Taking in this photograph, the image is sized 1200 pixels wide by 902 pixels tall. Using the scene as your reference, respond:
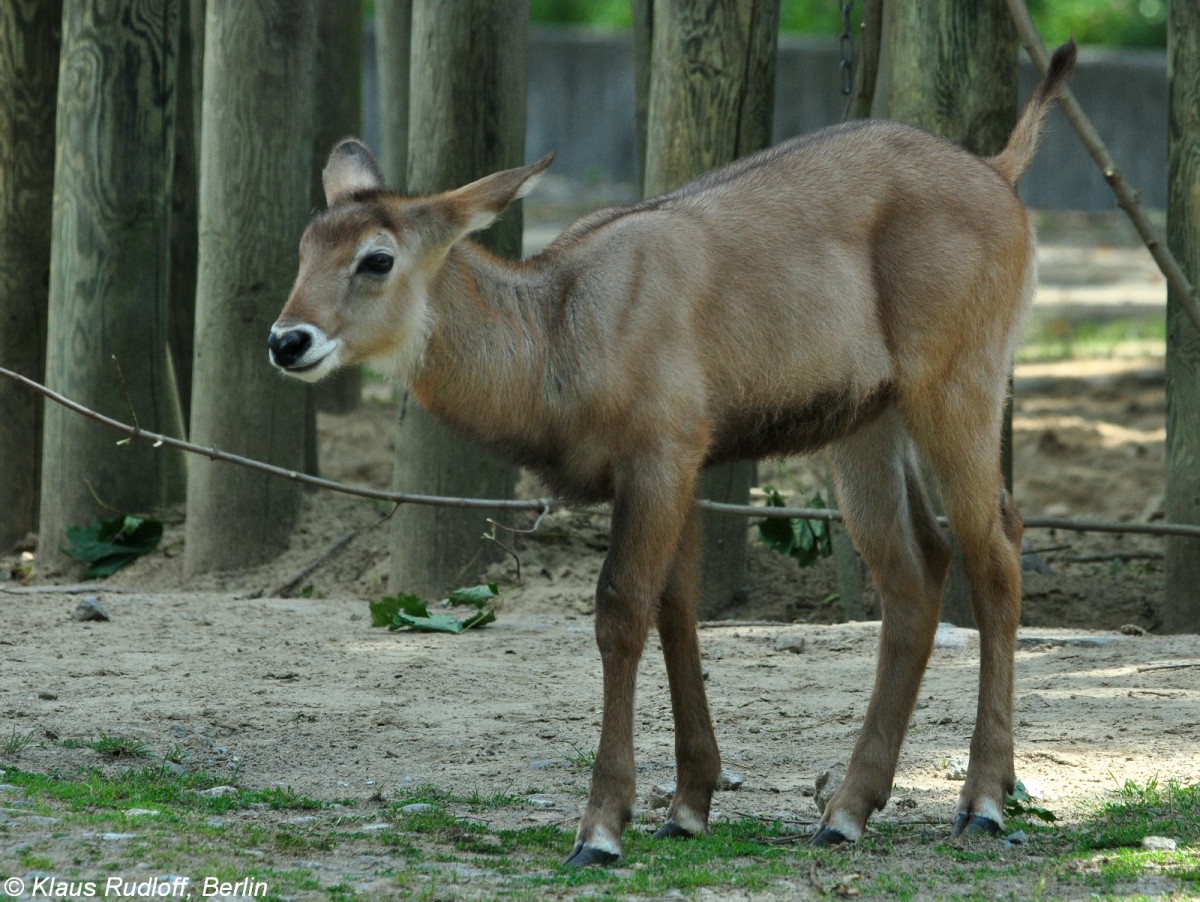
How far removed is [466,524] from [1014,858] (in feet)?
12.2

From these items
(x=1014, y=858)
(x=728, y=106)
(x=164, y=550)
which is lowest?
(x=164, y=550)

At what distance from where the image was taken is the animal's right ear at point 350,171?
5395 millimetres

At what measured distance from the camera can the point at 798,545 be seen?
7883 millimetres

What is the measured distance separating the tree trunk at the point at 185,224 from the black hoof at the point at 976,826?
218 inches

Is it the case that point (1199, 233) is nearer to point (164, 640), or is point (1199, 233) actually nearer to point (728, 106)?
point (728, 106)

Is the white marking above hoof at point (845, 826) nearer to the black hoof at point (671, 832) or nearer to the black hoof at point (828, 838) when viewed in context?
the black hoof at point (828, 838)

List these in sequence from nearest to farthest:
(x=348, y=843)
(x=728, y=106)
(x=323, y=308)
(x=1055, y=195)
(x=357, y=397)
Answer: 1. (x=348, y=843)
2. (x=323, y=308)
3. (x=728, y=106)
4. (x=357, y=397)
5. (x=1055, y=195)

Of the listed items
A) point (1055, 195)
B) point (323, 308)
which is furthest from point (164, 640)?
point (1055, 195)

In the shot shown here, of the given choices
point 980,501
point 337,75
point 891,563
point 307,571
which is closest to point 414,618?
point 307,571

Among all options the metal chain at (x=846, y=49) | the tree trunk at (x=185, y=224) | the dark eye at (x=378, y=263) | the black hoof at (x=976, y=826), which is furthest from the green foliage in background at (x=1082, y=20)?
the black hoof at (x=976, y=826)

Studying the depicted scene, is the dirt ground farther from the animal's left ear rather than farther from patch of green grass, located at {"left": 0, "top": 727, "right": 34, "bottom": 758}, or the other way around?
A: the animal's left ear

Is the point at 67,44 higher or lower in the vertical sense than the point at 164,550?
higher

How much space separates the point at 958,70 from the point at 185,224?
14.6 ft

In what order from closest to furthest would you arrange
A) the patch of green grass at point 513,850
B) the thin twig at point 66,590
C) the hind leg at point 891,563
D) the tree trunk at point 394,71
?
1. the patch of green grass at point 513,850
2. the hind leg at point 891,563
3. the thin twig at point 66,590
4. the tree trunk at point 394,71
